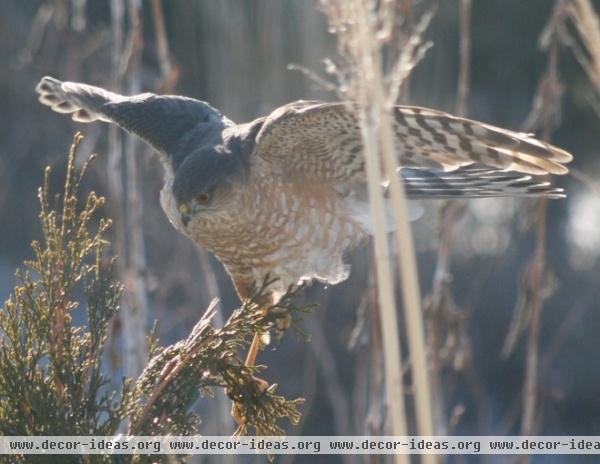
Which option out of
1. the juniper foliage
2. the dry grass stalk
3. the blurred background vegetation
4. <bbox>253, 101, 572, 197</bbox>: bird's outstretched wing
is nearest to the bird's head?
<bbox>253, 101, 572, 197</bbox>: bird's outstretched wing

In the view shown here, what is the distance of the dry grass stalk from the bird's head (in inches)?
67.8

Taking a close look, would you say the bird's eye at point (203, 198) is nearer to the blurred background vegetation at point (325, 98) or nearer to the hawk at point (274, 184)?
the hawk at point (274, 184)

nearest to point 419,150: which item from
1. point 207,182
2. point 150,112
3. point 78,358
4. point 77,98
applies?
point 207,182

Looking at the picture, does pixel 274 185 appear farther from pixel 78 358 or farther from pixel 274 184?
pixel 78 358

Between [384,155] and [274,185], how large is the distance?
1.92 metres

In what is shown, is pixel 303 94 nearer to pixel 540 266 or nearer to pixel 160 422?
pixel 540 266

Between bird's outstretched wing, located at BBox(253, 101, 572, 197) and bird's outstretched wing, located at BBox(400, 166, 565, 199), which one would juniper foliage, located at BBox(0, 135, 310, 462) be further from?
bird's outstretched wing, located at BBox(400, 166, 565, 199)

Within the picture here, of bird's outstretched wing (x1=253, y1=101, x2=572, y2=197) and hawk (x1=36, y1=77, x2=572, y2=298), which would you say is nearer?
bird's outstretched wing (x1=253, y1=101, x2=572, y2=197)

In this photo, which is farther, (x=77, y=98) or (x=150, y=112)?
(x=77, y=98)

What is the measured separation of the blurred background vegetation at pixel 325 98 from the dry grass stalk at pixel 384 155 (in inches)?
175

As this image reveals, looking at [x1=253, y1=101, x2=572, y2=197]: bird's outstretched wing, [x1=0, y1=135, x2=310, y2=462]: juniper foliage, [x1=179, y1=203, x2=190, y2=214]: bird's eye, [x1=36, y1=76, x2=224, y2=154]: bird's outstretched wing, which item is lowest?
[x1=0, y1=135, x2=310, y2=462]: juniper foliage

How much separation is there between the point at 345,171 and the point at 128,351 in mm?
1212

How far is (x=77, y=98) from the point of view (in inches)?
163

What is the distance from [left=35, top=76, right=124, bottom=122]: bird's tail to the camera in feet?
13.4
